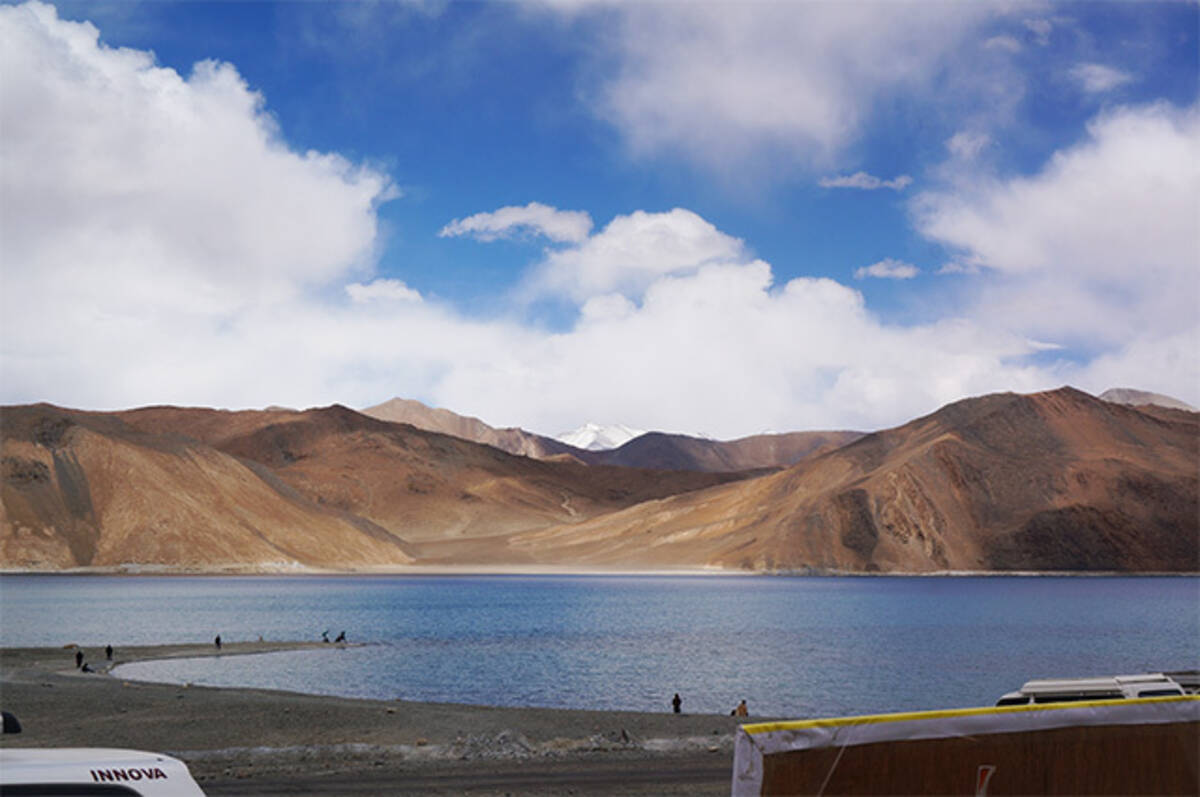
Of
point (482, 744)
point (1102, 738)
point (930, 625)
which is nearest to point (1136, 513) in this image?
point (930, 625)

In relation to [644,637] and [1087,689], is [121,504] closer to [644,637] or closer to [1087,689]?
[644,637]

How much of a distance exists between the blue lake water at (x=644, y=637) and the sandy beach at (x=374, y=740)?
25.9 feet

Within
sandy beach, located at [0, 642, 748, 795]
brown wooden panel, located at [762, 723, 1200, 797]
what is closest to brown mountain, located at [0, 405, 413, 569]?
sandy beach, located at [0, 642, 748, 795]

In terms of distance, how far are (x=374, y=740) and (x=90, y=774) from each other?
949 inches

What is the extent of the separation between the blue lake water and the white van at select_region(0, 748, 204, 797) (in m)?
35.7

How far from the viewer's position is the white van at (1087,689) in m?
10.8

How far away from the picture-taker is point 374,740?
28859mm

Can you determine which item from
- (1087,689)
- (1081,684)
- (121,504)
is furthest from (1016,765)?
(121,504)

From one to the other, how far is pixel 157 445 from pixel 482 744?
16277cm

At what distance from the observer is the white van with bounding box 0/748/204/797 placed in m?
5.76

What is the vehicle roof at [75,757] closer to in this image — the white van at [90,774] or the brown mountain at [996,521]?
the white van at [90,774]

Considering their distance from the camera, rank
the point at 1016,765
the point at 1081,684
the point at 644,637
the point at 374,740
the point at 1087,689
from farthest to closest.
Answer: the point at 644,637, the point at 374,740, the point at 1087,689, the point at 1081,684, the point at 1016,765

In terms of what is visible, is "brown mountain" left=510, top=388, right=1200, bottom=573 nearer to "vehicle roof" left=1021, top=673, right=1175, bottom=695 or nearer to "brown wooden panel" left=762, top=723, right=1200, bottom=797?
"vehicle roof" left=1021, top=673, right=1175, bottom=695

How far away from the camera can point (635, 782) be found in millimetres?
21969
